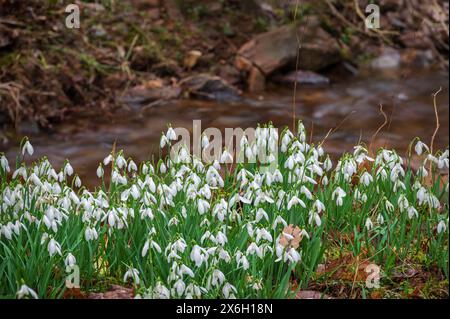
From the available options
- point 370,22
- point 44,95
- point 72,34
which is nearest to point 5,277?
point 44,95

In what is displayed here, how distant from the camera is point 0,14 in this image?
845 centimetres

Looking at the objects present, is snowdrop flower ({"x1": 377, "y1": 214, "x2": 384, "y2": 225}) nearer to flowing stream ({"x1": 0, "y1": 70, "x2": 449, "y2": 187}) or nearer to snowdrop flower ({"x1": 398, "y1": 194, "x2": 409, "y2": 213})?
snowdrop flower ({"x1": 398, "y1": 194, "x2": 409, "y2": 213})

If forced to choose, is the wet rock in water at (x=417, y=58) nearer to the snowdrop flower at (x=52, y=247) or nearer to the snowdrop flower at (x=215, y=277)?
the snowdrop flower at (x=215, y=277)

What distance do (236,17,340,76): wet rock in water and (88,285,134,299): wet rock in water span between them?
702cm

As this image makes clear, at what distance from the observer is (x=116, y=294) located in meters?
3.49

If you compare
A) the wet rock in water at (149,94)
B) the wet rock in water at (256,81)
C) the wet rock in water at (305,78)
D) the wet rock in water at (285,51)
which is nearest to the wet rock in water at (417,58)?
the wet rock in water at (285,51)

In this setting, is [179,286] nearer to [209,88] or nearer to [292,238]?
[292,238]

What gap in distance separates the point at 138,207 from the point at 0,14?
5456 mm

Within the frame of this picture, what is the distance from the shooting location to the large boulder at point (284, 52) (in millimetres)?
10336

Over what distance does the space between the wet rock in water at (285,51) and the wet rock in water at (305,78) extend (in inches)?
5.0

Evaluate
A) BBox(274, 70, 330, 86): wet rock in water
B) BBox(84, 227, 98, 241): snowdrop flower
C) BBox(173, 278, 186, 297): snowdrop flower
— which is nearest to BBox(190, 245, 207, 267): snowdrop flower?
BBox(173, 278, 186, 297): snowdrop flower

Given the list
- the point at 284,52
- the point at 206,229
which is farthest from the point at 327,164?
the point at 284,52

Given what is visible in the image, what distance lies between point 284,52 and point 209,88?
127cm

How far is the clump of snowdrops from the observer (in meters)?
3.32
